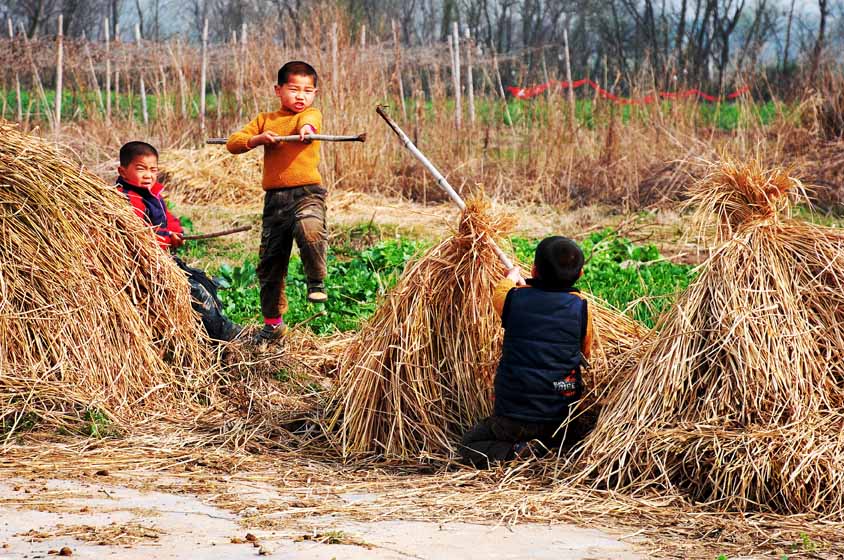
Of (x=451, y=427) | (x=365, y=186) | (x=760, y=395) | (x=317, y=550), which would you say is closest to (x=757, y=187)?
(x=760, y=395)

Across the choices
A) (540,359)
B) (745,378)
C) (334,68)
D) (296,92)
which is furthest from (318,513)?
(334,68)

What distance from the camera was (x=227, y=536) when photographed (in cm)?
326

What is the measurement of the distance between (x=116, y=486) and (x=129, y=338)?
1.44 m

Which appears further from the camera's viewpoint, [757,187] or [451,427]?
[451,427]

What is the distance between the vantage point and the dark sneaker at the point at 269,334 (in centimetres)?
629

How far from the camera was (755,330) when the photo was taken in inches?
161

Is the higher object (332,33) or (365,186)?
(332,33)

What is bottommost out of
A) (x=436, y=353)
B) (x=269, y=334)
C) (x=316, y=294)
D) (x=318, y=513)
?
(x=318, y=513)

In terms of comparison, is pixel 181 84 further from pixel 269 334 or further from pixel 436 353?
pixel 436 353

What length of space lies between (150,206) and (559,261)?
272 cm

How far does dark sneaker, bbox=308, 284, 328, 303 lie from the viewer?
19.9 ft

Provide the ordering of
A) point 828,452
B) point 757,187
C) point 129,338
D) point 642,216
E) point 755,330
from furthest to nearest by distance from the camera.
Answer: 1. point 642,216
2. point 129,338
3. point 757,187
4. point 755,330
5. point 828,452

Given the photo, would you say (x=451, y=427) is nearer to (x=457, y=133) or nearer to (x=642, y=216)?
(x=642, y=216)

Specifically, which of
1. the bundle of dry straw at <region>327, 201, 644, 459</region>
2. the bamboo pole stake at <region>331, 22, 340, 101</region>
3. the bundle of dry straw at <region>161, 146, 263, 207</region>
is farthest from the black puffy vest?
the bundle of dry straw at <region>161, 146, 263, 207</region>
